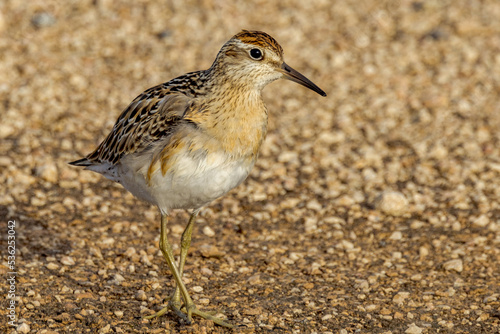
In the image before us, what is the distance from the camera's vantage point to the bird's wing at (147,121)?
5844 mm

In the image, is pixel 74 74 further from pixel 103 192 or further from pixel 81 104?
pixel 103 192

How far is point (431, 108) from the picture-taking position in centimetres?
1004

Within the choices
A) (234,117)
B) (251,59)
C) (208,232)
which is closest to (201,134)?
(234,117)

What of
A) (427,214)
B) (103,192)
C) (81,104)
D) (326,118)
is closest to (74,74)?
(81,104)

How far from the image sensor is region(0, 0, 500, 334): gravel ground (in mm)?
6371

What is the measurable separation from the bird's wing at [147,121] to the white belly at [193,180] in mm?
302

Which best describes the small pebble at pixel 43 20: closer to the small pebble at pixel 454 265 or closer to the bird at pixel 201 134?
the bird at pixel 201 134

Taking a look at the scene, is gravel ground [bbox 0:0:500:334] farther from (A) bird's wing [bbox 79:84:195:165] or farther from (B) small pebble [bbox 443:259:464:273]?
(A) bird's wing [bbox 79:84:195:165]

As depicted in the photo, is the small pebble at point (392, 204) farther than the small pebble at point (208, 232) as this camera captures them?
Yes

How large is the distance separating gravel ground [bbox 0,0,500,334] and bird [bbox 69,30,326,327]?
95 centimetres

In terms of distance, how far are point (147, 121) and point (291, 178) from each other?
10.1ft

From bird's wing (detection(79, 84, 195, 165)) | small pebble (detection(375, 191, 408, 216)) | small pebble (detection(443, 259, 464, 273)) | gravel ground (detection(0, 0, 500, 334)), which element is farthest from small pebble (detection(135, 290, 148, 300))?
small pebble (detection(375, 191, 408, 216))

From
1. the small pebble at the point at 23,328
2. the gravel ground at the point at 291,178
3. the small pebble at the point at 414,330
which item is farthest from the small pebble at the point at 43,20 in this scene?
the small pebble at the point at 414,330

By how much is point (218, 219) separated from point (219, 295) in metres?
1.50
